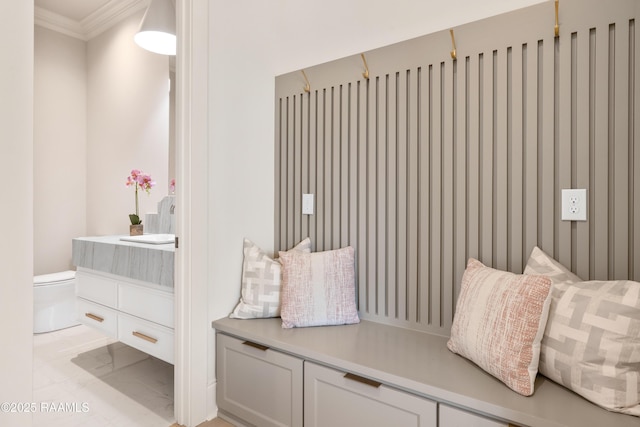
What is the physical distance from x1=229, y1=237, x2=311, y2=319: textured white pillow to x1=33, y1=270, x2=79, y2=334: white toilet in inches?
83.7

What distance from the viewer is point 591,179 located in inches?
52.4

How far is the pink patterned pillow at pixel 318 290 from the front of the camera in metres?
1.75

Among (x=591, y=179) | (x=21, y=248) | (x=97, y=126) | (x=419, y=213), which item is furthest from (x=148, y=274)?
(x=97, y=126)

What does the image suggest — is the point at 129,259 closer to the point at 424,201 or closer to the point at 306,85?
the point at 306,85

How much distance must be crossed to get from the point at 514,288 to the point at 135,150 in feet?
10.7

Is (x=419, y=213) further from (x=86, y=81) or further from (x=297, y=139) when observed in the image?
(x=86, y=81)

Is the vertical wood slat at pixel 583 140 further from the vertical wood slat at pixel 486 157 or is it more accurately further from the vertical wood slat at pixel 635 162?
the vertical wood slat at pixel 486 157

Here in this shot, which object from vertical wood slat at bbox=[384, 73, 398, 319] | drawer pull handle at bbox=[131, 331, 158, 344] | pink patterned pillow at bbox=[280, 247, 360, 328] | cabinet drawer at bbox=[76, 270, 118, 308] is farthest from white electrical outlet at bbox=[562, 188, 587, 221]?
cabinet drawer at bbox=[76, 270, 118, 308]

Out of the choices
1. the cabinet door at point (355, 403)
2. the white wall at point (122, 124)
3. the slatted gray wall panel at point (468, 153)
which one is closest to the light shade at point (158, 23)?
the white wall at point (122, 124)

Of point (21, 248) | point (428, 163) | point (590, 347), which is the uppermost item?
point (428, 163)

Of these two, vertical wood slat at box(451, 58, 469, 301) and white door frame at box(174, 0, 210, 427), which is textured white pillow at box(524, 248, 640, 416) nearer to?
vertical wood slat at box(451, 58, 469, 301)

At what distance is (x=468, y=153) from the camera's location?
1.59 m

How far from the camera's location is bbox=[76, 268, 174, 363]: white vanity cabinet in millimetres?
1912

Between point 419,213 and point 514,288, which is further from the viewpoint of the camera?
point 419,213
